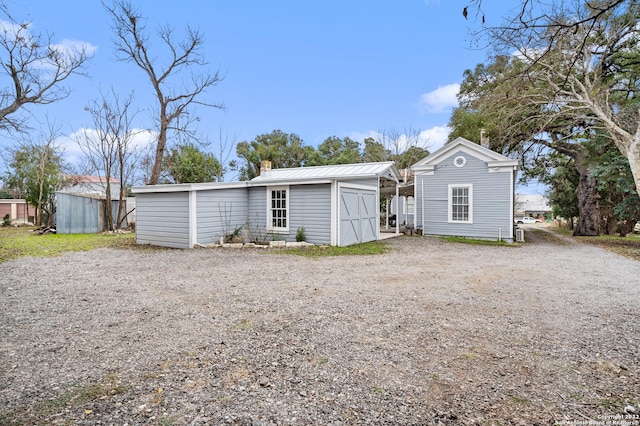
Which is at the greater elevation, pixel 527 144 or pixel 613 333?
pixel 527 144

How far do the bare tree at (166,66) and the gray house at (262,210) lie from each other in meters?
6.78

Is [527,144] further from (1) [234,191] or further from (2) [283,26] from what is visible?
(1) [234,191]

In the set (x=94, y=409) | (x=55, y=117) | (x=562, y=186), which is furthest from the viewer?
(x=562, y=186)

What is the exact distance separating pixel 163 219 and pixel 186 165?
10.4 m

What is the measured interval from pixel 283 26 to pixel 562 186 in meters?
22.7

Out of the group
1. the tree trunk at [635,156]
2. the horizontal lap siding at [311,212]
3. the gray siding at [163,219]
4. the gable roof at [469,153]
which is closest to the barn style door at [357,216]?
the horizontal lap siding at [311,212]

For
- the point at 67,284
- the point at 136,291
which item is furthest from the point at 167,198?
the point at 136,291

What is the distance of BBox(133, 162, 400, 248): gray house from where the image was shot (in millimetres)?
11273

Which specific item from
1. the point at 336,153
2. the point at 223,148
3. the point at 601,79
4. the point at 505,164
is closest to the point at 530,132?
the point at 601,79

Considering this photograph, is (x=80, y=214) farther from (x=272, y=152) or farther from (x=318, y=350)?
(x=318, y=350)

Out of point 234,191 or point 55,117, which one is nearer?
point 234,191

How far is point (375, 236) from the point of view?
13.9 m

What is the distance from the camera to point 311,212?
11.8m

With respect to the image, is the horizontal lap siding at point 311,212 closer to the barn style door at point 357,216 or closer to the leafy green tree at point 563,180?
the barn style door at point 357,216
